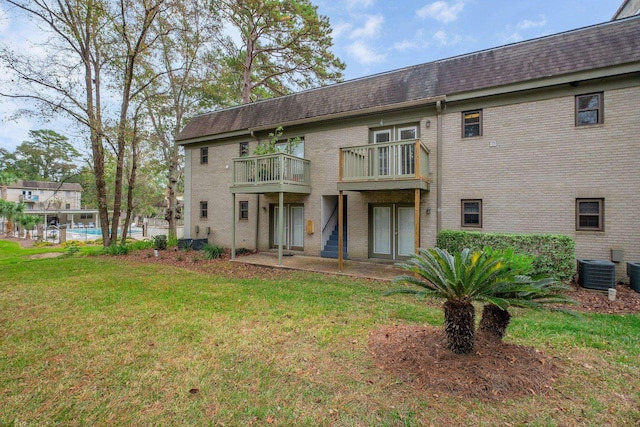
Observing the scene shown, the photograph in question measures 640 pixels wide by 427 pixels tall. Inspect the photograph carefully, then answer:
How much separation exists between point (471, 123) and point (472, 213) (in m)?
2.83

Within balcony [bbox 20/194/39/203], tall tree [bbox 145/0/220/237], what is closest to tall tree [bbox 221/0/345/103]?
tall tree [bbox 145/0/220/237]

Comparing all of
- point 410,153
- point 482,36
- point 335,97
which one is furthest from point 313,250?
point 482,36

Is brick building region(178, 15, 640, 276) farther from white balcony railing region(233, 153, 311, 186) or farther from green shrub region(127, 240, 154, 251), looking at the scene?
green shrub region(127, 240, 154, 251)

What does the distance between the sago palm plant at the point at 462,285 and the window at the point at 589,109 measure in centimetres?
731

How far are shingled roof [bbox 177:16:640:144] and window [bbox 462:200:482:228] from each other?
136 inches

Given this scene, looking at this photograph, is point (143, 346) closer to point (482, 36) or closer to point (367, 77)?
point (367, 77)

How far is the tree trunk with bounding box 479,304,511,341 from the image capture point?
3432mm

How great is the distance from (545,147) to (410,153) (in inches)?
145

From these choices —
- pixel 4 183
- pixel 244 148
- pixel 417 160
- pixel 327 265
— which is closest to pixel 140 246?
pixel 244 148

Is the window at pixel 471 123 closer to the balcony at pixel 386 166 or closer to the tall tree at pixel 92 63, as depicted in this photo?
the balcony at pixel 386 166

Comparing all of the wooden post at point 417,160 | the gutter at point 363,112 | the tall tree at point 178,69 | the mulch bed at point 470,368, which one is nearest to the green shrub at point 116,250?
the tall tree at point 178,69

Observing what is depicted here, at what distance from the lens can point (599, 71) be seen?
7.18 m

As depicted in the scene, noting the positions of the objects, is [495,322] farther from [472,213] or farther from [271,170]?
[271,170]

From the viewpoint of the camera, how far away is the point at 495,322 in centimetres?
347
